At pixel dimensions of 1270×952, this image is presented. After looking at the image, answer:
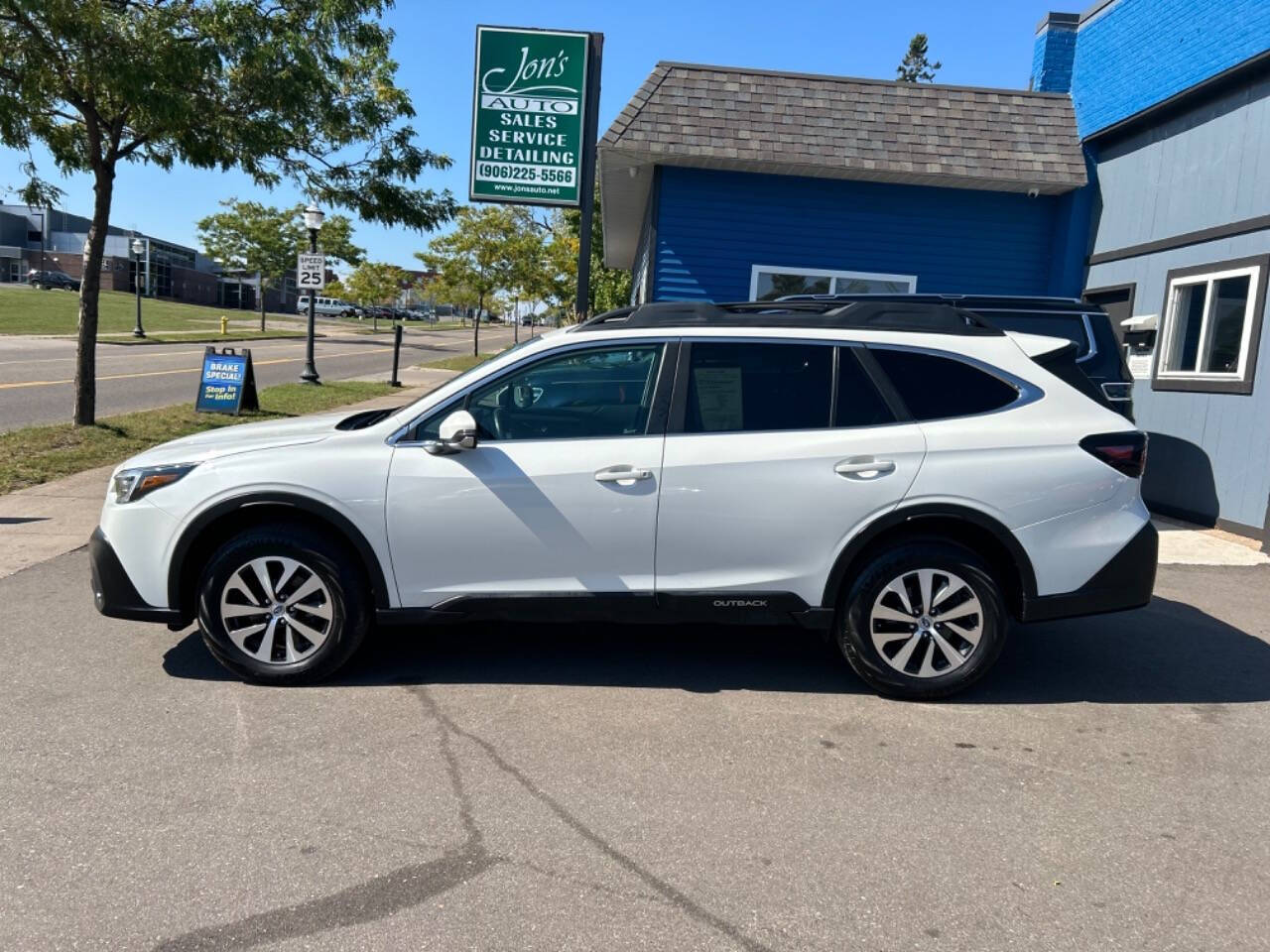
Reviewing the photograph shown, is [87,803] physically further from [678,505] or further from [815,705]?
[815,705]

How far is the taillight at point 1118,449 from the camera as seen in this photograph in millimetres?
4395

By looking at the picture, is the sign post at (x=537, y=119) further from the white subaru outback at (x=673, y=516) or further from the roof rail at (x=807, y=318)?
the white subaru outback at (x=673, y=516)

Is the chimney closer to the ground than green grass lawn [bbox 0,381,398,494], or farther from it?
farther from it

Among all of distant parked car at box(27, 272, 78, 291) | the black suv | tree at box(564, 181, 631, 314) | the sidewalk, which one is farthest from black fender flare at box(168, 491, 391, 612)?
distant parked car at box(27, 272, 78, 291)

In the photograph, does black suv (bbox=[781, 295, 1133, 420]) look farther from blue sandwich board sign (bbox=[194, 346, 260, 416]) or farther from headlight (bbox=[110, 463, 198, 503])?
blue sandwich board sign (bbox=[194, 346, 260, 416])

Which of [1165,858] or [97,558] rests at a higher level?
[97,558]

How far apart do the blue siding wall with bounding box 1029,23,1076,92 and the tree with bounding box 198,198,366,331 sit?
43004 millimetres

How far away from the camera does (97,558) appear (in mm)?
4406

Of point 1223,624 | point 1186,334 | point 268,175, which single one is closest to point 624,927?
point 1223,624

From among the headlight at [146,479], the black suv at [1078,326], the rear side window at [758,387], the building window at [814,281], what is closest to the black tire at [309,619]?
the headlight at [146,479]

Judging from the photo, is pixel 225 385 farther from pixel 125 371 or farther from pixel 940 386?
pixel 940 386

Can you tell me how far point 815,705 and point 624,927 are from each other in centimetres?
191

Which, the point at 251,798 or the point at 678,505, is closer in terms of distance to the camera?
the point at 251,798

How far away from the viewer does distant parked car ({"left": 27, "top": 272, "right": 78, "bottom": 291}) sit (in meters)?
69.2
